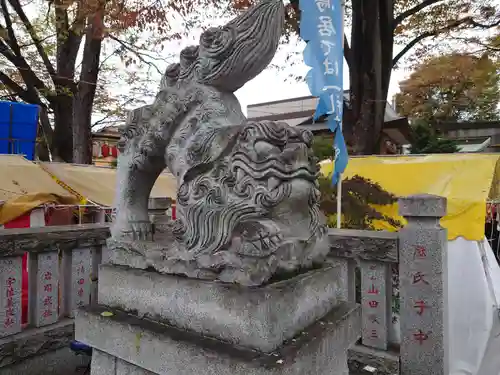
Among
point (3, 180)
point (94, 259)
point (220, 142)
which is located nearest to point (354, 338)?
point (220, 142)

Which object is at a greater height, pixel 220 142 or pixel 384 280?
pixel 220 142

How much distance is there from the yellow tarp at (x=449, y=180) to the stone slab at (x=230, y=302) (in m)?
2.46

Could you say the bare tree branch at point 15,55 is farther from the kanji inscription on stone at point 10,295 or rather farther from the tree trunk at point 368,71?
the kanji inscription on stone at point 10,295

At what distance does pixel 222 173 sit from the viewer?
1.98 metres

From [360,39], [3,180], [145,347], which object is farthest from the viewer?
[360,39]

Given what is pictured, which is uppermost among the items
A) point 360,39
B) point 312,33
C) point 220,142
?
point 360,39

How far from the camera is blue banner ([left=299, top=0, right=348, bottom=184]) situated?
183 inches

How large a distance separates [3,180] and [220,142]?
18.3ft

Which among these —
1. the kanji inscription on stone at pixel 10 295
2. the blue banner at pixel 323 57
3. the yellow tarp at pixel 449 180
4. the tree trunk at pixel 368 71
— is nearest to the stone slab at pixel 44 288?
the kanji inscription on stone at pixel 10 295

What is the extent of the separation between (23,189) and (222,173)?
5.48m

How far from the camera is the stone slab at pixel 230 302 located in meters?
1.66

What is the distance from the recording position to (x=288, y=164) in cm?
193

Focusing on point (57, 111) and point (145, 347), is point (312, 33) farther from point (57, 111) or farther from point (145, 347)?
point (57, 111)

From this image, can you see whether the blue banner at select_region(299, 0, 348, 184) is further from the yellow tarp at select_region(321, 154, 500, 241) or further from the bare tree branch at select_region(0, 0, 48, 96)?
the bare tree branch at select_region(0, 0, 48, 96)
